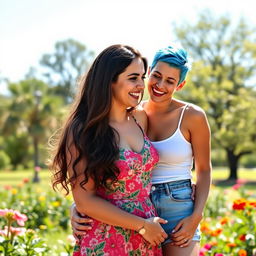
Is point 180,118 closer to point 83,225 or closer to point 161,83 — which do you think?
point 161,83

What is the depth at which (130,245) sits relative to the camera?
2553 mm

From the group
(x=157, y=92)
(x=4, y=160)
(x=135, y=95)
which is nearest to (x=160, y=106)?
(x=157, y=92)

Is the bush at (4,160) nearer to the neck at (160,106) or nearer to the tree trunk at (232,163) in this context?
the tree trunk at (232,163)

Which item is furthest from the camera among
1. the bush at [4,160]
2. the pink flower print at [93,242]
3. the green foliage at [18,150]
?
the green foliage at [18,150]

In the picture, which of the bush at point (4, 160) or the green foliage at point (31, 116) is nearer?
the green foliage at point (31, 116)

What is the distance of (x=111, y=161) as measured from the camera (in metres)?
2.42

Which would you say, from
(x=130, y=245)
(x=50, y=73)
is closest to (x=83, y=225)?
(x=130, y=245)

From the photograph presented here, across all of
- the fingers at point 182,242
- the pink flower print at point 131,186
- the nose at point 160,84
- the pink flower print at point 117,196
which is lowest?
the fingers at point 182,242

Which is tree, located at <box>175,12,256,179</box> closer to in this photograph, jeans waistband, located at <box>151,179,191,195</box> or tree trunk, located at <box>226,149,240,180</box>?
tree trunk, located at <box>226,149,240,180</box>

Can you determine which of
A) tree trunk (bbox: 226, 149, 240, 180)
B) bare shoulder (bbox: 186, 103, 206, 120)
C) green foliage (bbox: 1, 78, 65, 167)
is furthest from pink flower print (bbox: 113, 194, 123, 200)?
tree trunk (bbox: 226, 149, 240, 180)

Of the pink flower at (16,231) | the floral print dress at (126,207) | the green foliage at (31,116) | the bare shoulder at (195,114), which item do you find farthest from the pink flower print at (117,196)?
the green foliage at (31,116)

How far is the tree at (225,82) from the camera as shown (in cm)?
2492

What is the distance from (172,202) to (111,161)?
53 cm

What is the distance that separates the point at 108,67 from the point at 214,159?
42.7 m
